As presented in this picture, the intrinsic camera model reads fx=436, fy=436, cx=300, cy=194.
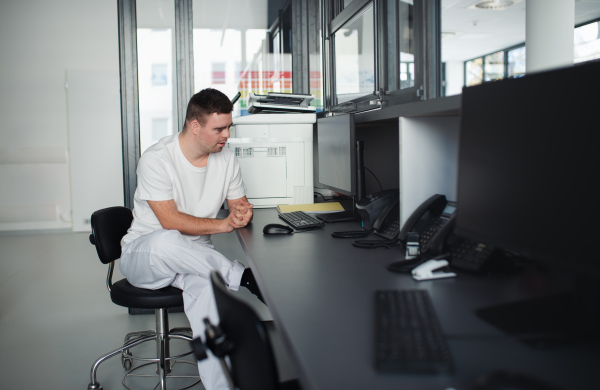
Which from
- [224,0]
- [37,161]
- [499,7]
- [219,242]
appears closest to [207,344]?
[219,242]

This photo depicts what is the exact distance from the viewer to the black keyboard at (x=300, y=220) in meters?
1.69

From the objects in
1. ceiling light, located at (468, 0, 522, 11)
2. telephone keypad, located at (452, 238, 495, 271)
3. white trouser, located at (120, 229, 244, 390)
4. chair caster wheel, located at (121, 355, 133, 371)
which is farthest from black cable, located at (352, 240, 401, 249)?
ceiling light, located at (468, 0, 522, 11)

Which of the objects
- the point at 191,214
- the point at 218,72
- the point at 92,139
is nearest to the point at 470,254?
the point at 191,214

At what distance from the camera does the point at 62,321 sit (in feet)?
9.48

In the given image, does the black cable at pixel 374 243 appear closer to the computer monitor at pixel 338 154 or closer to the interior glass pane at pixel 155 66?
the computer monitor at pixel 338 154

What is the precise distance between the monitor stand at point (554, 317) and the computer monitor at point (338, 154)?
93cm

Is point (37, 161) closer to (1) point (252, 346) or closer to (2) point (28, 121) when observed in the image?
(2) point (28, 121)

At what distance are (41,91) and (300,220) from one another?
5.47 meters

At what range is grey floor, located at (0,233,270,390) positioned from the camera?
2.18 m

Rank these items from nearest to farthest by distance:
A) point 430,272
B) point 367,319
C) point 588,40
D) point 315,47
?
point 367,319 < point 430,272 < point 315,47 < point 588,40

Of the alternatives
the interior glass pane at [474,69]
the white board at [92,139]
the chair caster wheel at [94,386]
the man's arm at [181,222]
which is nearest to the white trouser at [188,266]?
the man's arm at [181,222]

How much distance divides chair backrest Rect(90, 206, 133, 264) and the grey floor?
25.7 inches

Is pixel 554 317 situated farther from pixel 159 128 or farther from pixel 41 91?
pixel 41 91

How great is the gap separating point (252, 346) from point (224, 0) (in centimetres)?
415
